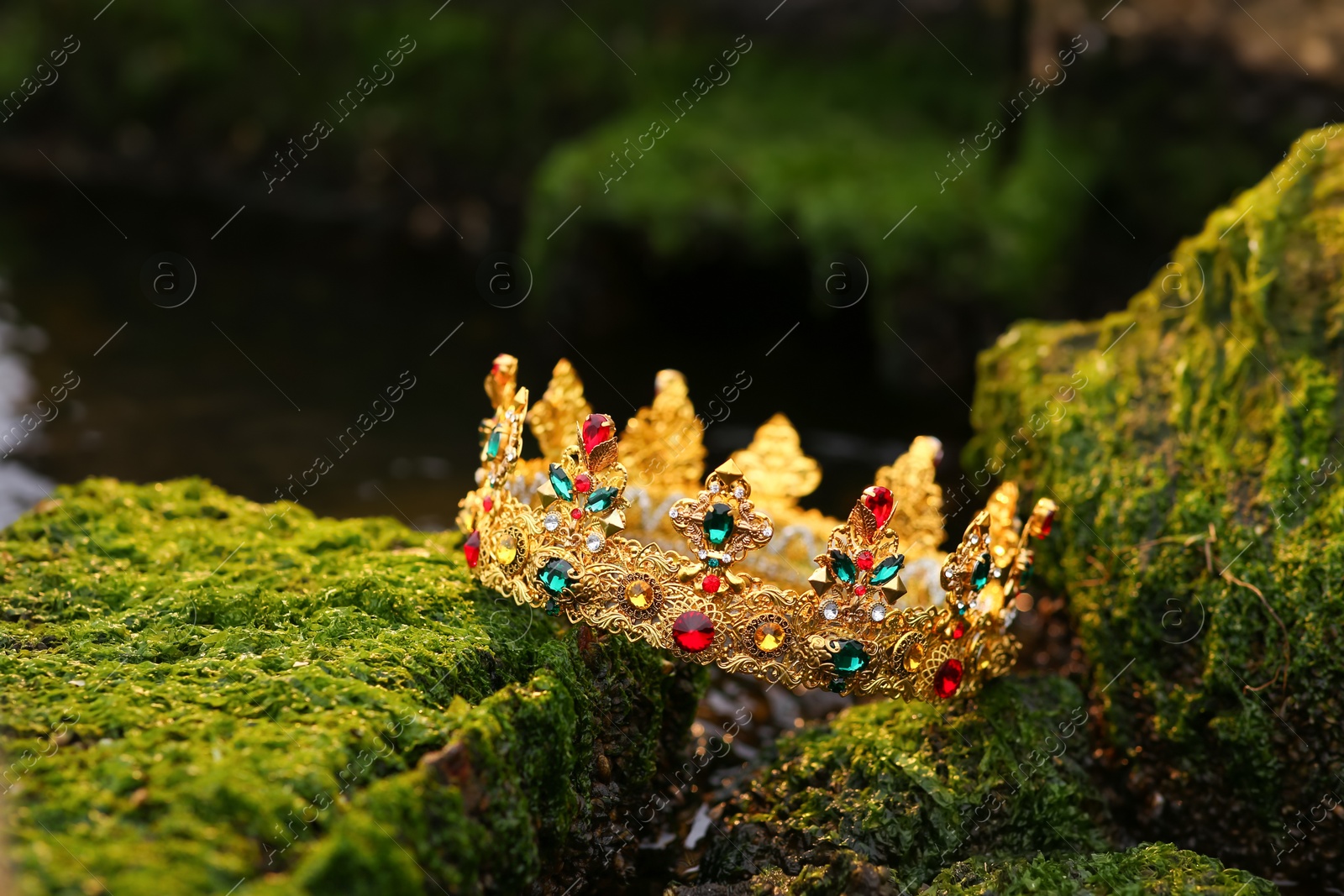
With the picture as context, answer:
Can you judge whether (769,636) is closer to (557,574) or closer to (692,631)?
(692,631)

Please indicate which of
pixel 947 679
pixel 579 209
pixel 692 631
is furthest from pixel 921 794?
pixel 579 209

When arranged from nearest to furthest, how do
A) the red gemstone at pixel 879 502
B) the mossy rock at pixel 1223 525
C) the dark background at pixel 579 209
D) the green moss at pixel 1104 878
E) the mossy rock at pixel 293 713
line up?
the mossy rock at pixel 293 713 → the green moss at pixel 1104 878 → the red gemstone at pixel 879 502 → the mossy rock at pixel 1223 525 → the dark background at pixel 579 209

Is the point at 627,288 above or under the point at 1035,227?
above

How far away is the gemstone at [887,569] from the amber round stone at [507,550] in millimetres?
838

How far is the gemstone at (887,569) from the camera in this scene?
8.64 ft

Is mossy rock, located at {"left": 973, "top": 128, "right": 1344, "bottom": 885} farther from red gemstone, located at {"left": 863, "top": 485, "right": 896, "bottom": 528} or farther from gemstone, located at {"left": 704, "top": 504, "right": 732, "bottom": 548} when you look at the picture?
gemstone, located at {"left": 704, "top": 504, "right": 732, "bottom": 548}

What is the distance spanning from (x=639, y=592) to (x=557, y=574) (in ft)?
0.64

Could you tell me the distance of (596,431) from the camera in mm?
2648

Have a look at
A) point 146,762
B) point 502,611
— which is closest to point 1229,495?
point 502,611

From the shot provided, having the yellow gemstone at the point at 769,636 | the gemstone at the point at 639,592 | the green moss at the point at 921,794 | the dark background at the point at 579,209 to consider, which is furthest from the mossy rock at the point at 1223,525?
the dark background at the point at 579,209

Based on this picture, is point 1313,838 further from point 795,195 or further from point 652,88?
point 652,88

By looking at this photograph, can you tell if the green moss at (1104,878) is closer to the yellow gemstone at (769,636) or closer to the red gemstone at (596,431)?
the yellow gemstone at (769,636)

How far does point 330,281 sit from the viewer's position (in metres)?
6.62

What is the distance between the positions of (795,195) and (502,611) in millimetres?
3345
